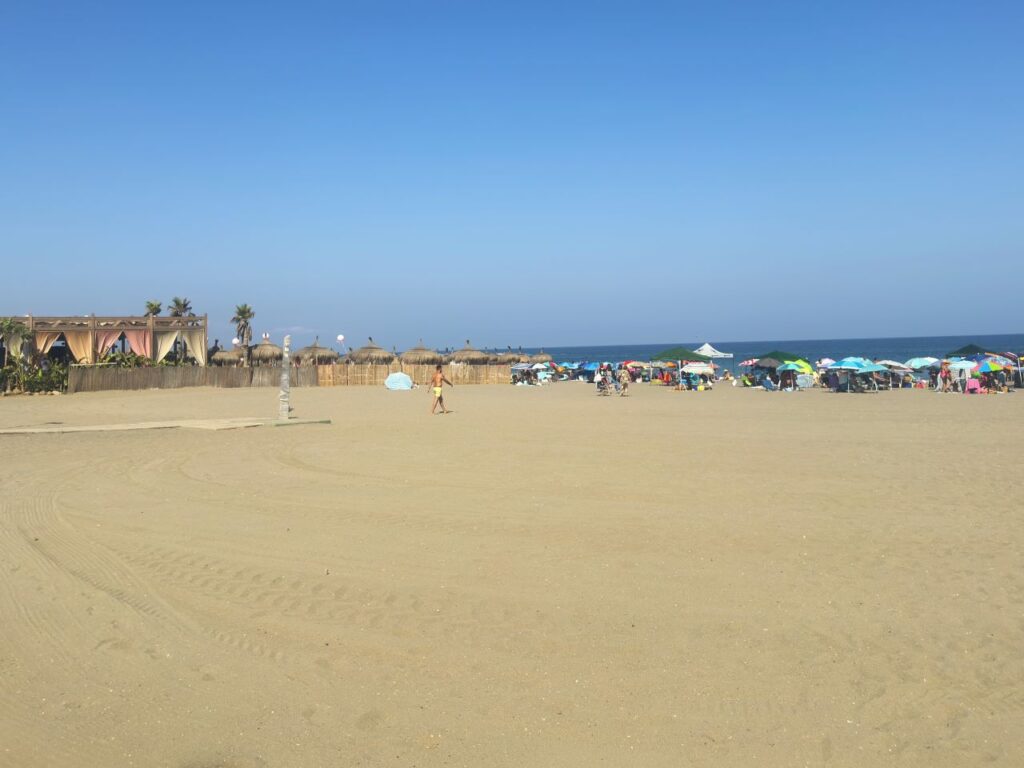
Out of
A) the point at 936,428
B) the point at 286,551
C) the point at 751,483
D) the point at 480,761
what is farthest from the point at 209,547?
the point at 936,428

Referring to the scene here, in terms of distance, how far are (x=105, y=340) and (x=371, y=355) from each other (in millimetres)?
17098

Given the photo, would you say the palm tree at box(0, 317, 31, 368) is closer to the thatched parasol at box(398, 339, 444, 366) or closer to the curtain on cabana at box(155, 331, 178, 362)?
the curtain on cabana at box(155, 331, 178, 362)

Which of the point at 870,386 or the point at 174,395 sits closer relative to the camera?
the point at 174,395

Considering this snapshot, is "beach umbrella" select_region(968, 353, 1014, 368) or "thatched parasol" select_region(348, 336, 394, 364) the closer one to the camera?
"beach umbrella" select_region(968, 353, 1014, 368)

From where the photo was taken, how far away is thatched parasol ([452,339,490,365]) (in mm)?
49594

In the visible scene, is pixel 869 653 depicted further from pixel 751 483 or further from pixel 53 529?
pixel 53 529

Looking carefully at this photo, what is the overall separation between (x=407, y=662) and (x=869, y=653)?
2.63m

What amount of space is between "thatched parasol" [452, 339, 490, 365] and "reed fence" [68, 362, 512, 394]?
5.69m

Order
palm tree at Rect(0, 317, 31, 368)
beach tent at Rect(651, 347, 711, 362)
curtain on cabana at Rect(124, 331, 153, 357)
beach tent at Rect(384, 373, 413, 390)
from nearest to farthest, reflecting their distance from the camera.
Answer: palm tree at Rect(0, 317, 31, 368) < curtain on cabana at Rect(124, 331, 153, 357) < beach tent at Rect(651, 347, 711, 362) < beach tent at Rect(384, 373, 413, 390)

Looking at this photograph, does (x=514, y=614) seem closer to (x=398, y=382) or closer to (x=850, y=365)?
(x=850, y=365)

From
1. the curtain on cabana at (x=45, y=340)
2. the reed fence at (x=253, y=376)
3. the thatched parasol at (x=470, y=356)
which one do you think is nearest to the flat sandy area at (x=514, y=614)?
the reed fence at (x=253, y=376)

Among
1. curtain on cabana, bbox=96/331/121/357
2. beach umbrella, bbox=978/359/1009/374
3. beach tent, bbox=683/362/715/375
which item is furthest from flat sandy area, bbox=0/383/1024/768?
beach tent, bbox=683/362/715/375

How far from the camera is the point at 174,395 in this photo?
28.0m

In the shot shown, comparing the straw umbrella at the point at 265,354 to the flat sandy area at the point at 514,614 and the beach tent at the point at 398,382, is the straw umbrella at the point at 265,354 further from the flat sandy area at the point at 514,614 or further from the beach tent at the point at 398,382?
the flat sandy area at the point at 514,614
